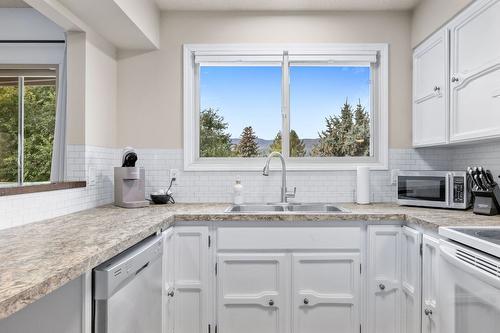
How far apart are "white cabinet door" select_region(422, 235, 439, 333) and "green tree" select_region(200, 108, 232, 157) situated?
5.33ft

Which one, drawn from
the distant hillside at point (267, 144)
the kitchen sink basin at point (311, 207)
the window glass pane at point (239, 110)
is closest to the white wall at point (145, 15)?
the window glass pane at point (239, 110)

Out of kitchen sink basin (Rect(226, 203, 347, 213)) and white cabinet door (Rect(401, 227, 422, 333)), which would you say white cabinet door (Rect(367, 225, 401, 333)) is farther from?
kitchen sink basin (Rect(226, 203, 347, 213))

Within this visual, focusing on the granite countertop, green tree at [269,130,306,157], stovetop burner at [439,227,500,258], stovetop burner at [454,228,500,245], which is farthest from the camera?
green tree at [269,130,306,157]

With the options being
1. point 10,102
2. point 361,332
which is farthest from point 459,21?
point 10,102

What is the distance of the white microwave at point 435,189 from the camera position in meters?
2.18

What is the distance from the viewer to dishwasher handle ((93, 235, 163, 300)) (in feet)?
3.79

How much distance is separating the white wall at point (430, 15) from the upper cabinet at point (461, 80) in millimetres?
51

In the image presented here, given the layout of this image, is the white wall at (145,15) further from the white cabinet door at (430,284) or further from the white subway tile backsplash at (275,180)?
the white cabinet door at (430,284)

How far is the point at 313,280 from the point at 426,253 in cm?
65

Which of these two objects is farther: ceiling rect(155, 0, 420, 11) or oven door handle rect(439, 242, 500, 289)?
ceiling rect(155, 0, 420, 11)

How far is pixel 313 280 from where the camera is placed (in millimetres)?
2150

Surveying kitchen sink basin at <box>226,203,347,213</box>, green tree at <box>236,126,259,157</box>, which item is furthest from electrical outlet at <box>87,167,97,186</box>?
green tree at <box>236,126,259,157</box>

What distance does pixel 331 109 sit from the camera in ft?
9.59

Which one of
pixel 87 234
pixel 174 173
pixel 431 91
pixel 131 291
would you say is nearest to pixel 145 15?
pixel 174 173
